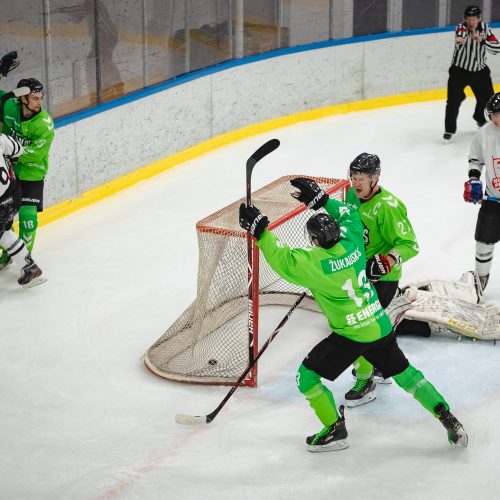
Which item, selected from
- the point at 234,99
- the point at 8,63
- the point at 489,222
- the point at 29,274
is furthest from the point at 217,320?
the point at 234,99

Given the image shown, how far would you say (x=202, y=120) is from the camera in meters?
8.45

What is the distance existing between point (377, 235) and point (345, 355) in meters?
0.71

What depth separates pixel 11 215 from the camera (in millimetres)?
5785

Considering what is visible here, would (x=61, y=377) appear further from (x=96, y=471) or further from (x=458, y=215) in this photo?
(x=458, y=215)

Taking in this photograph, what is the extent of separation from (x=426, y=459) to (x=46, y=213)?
3544 millimetres

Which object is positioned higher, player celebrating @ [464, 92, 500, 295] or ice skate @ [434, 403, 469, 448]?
player celebrating @ [464, 92, 500, 295]

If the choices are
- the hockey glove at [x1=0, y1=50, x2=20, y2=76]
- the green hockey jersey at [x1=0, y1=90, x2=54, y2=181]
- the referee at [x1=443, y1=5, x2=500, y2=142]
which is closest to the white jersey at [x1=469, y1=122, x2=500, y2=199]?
the green hockey jersey at [x1=0, y1=90, x2=54, y2=181]

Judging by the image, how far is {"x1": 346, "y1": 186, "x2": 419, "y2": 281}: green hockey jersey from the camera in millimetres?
4520

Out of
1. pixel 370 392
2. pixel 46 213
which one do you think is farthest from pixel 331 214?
pixel 46 213

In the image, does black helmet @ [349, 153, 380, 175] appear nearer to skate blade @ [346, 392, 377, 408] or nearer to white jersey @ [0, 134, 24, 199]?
skate blade @ [346, 392, 377, 408]

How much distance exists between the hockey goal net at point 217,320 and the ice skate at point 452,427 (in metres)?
0.94

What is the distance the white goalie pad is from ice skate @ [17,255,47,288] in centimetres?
201

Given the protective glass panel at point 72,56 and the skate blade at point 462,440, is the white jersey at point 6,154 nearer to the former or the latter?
the protective glass panel at point 72,56

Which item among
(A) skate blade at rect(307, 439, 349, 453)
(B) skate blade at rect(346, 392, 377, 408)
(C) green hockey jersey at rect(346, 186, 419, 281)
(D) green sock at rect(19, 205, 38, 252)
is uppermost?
(C) green hockey jersey at rect(346, 186, 419, 281)
